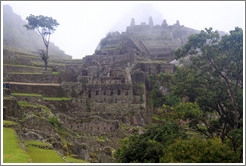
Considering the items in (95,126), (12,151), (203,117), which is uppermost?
(203,117)

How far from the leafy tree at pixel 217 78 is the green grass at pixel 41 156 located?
33.4 ft

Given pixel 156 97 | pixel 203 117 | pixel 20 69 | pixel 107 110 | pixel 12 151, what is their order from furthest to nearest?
pixel 20 69
pixel 156 97
pixel 107 110
pixel 203 117
pixel 12 151

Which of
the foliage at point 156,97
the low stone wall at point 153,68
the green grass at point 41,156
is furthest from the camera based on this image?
the low stone wall at point 153,68

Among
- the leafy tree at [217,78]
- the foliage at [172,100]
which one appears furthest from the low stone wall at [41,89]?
the leafy tree at [217,78]

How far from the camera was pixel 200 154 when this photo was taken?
11.9 m

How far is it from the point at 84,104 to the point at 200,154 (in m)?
20.2

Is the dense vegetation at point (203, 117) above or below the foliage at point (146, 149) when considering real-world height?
above

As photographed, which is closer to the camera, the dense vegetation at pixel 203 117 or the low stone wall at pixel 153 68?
the dense vegetation at pixel 203 117

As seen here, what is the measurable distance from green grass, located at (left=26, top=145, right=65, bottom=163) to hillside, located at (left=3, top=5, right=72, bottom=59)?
48.7m

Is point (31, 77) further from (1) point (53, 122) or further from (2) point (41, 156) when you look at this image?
(2) point (41, 156)

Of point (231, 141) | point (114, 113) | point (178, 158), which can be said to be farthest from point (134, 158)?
point (114, 113)

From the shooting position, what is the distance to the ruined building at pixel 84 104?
66.1ft

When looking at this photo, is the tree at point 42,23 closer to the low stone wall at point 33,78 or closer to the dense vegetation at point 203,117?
the low stone wall at point 33,78

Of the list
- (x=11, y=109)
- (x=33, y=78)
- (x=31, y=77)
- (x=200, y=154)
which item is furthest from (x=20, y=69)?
(x=200, y=154)
